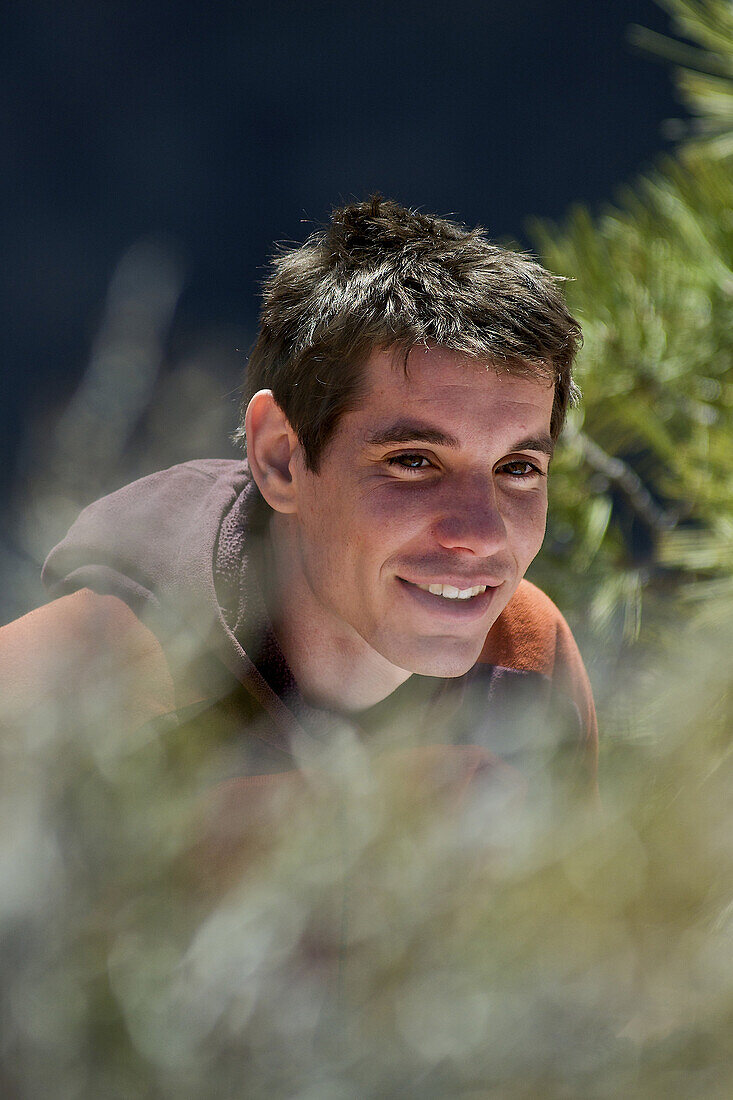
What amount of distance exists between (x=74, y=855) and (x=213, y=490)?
53 cm

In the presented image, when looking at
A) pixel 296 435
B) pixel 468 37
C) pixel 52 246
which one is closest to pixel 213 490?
pixel 296 435

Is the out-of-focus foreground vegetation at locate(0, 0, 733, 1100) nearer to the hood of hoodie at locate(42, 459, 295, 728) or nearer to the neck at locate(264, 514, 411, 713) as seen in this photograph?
the hood of hoodie at locate(42, 459, 295, 728)

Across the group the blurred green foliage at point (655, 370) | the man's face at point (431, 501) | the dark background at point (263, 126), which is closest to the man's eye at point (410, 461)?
the man's face at point (431, 501)

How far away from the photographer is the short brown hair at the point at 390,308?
55 centimetres

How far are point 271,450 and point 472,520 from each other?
148 mm

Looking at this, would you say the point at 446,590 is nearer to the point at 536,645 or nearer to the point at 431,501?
the point at 431,501

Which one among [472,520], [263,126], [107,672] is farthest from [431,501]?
[263,126]

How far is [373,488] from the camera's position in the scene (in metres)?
0.56

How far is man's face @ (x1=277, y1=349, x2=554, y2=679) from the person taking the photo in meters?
0.54

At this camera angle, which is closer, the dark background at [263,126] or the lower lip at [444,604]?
the lower lip at [444,604]

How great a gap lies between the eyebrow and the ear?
0.08 metres

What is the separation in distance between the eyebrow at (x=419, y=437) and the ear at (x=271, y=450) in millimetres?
76

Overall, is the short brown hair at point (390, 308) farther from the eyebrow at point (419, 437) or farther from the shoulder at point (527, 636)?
the shoulder at point (527, 636)

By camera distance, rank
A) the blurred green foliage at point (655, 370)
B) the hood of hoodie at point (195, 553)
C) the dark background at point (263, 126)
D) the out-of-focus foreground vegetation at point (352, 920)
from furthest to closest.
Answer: the dark background at point (263, 126) < the blurred green foliage at point (655, 370) < the hood of hoodie at point (195, 553) < the out-of-focus foreground vegetation at point (352, 920)
